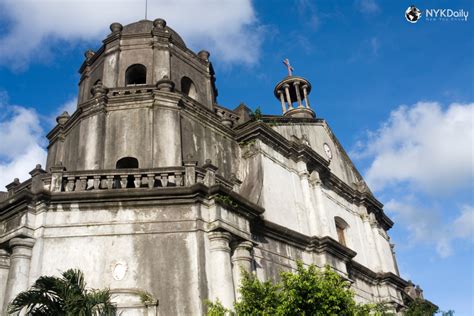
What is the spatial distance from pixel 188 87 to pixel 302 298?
10.4m

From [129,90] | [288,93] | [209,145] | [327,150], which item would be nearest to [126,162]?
[129,90]

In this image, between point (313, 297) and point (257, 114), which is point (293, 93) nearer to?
point (257, 114)

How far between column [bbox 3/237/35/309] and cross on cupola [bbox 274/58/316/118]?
47.0 feet

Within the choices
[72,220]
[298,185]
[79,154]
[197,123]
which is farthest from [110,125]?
[298,185]

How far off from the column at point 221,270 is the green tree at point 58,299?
2.57 meters

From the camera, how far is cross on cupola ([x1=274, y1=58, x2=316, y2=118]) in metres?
23.0

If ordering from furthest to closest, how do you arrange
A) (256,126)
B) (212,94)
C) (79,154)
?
(212,94)
(256,126)
(79,154)

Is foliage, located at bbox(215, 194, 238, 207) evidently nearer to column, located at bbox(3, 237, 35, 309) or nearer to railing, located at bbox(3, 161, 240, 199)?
railing, located at bbox(3, 161, 240, 199)

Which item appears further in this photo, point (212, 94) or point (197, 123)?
point (212, 94)

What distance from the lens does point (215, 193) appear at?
468 inches

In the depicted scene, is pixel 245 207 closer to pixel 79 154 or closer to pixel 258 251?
pixel 258 251

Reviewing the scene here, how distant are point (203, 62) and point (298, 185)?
557cm

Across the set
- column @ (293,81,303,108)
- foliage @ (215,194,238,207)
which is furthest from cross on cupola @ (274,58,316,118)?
foliage @ (215,194,238,207)

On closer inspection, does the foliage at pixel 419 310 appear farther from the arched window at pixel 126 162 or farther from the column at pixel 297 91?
the arched window at pixel 126 162
